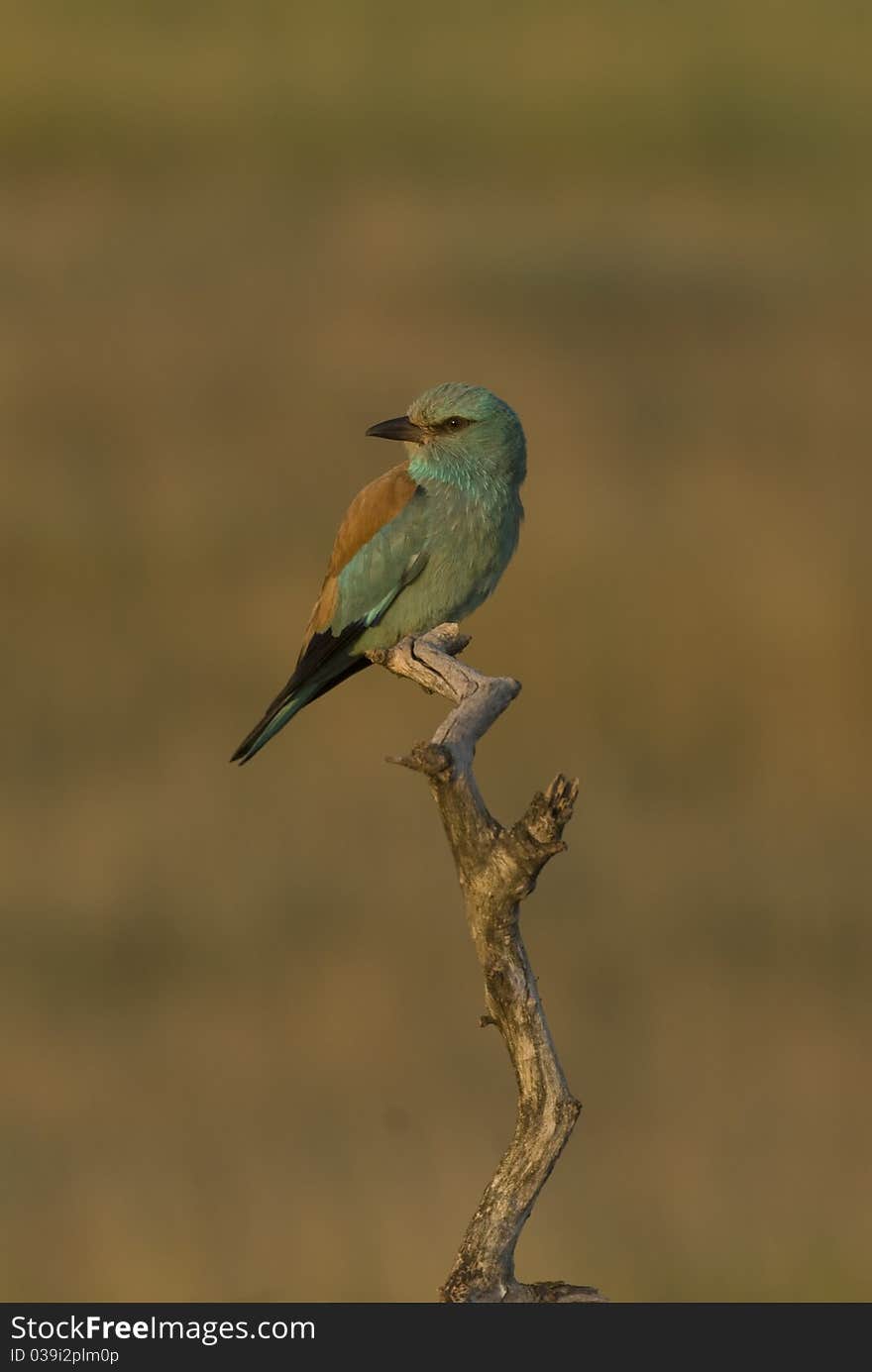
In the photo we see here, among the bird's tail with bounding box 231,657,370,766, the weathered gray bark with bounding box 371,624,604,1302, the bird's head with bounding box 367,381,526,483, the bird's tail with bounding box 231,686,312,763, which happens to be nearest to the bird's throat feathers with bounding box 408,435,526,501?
the bird's head with bounding box 367,381,526,483

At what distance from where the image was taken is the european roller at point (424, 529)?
736 cm

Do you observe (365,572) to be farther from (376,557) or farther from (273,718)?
(273,718)

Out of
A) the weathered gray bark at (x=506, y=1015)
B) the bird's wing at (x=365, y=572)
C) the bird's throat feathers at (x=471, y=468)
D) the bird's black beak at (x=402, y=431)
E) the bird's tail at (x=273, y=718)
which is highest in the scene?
the bird's black beak at (x=402, y=431)

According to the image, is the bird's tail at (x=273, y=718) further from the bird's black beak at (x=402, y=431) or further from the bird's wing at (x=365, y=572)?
the bird's black beak at (x=402, y=431)

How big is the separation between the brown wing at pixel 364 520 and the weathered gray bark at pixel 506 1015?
94.2 inches

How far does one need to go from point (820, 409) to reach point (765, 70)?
32.1 feet

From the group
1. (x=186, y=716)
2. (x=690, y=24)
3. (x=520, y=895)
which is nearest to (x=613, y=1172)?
(x=186, y=716)

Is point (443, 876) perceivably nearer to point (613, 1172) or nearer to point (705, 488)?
point (613, 1172)

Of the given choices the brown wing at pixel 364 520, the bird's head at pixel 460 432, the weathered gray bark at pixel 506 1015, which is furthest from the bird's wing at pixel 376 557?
the weathered gray bark at pixel 506 1015

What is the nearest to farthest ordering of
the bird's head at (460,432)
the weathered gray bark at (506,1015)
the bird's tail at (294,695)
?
the weathered gray bark at (506,1015) → the bird's head at (460,432) → the bird's tail at (294,695)

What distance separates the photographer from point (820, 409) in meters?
17.2

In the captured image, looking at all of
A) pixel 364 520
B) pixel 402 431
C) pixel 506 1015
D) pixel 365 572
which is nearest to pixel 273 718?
pixel 365 572

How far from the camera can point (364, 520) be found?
7.42 meters

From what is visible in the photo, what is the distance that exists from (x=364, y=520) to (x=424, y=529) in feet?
0.55
